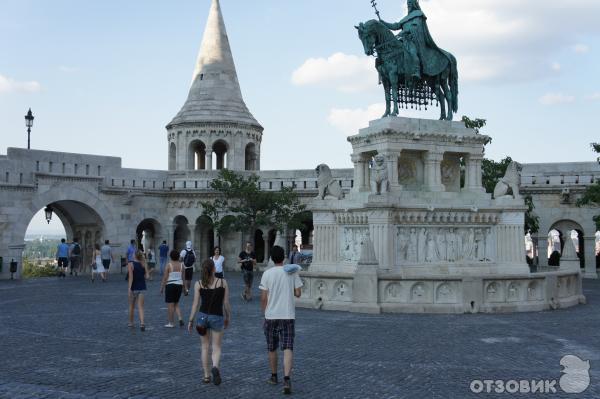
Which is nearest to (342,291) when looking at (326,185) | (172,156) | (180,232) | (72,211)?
(326,185)

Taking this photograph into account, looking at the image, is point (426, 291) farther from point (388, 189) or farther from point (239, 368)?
point (239, 368)

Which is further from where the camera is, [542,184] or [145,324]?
[542,184]

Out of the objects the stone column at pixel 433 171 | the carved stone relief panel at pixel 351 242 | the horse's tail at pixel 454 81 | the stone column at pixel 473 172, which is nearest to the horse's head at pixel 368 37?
the horse's tail at pixel 454 81

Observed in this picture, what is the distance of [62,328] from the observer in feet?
38.5

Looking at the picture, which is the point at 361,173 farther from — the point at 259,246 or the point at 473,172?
the point at 259,246

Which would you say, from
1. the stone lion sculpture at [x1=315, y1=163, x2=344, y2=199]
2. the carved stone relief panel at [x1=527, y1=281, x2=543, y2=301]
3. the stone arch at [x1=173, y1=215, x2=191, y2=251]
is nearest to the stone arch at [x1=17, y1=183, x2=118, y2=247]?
the stone arch at [x1=173, y1=215, x2=191, y2=251]

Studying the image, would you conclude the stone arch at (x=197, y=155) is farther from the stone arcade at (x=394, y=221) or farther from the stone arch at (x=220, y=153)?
the stone arcade at (x=394, y=221)

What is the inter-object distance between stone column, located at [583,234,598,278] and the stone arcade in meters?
0.13

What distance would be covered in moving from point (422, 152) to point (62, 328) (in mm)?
10239

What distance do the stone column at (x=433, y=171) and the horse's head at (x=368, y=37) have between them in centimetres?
304

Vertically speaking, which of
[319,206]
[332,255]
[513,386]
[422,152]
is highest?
[422,152]

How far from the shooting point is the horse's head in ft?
57.3

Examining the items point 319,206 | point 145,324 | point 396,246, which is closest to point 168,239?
point 319,206

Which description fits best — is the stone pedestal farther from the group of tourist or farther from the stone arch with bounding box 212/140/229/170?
the stone arch with bounding box 212/140/229/170
